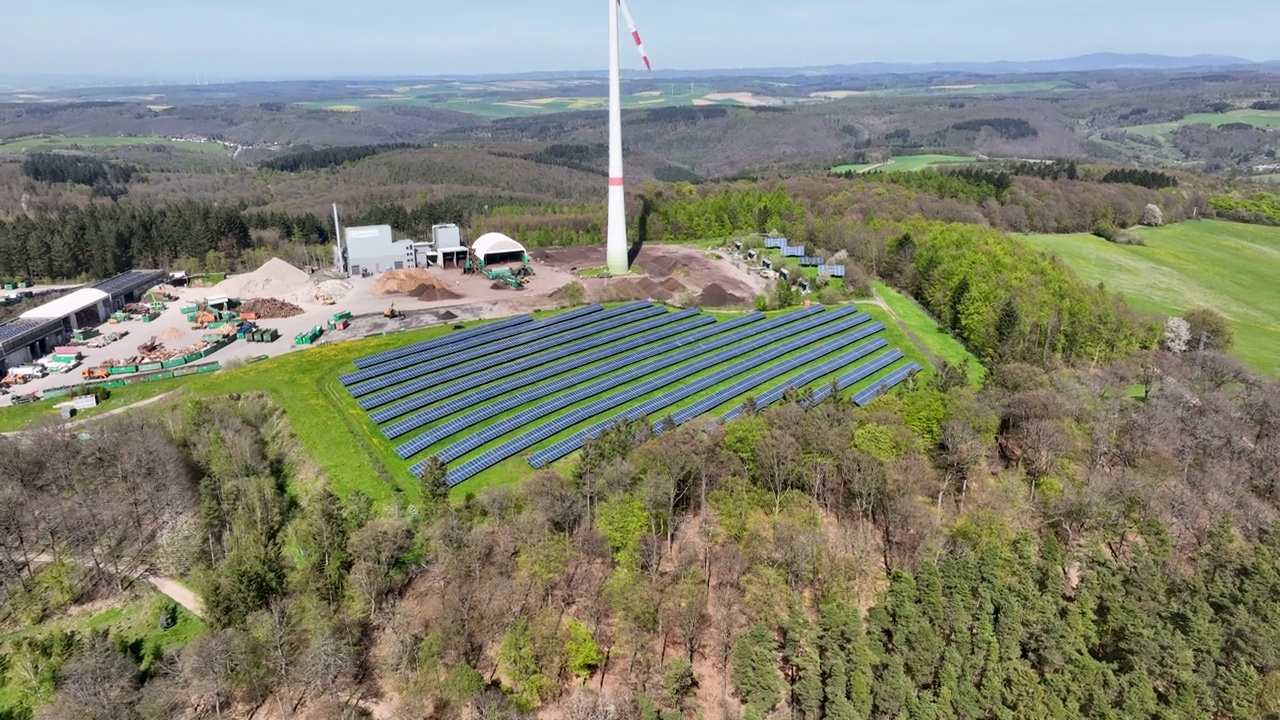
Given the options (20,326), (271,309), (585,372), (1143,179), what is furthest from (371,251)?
(1143,179)

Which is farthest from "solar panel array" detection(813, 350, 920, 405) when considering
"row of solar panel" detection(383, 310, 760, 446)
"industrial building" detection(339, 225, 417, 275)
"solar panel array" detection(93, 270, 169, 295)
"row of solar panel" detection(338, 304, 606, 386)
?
"solar panel array" detection(93, 270, 169, 295)

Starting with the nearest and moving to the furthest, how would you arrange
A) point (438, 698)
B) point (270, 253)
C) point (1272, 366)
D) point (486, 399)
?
1. point (438, 698)
2. point (486, 399)
3. point (1272, 366)
4. point (270, 253)

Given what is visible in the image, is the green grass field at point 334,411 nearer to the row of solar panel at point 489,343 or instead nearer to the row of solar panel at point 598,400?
the row of solar panel at point 598,400

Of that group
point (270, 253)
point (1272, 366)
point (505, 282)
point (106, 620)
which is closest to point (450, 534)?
point (106, 620)

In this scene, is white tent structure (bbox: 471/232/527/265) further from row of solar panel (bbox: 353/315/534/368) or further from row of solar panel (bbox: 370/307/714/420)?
row of solar panel (bbox: 370/307/714/420)

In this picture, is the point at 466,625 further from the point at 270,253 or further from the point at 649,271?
the point at 270,253

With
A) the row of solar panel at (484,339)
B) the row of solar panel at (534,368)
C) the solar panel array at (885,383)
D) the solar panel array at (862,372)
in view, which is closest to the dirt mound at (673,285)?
the row of solar panel at (534,368)
